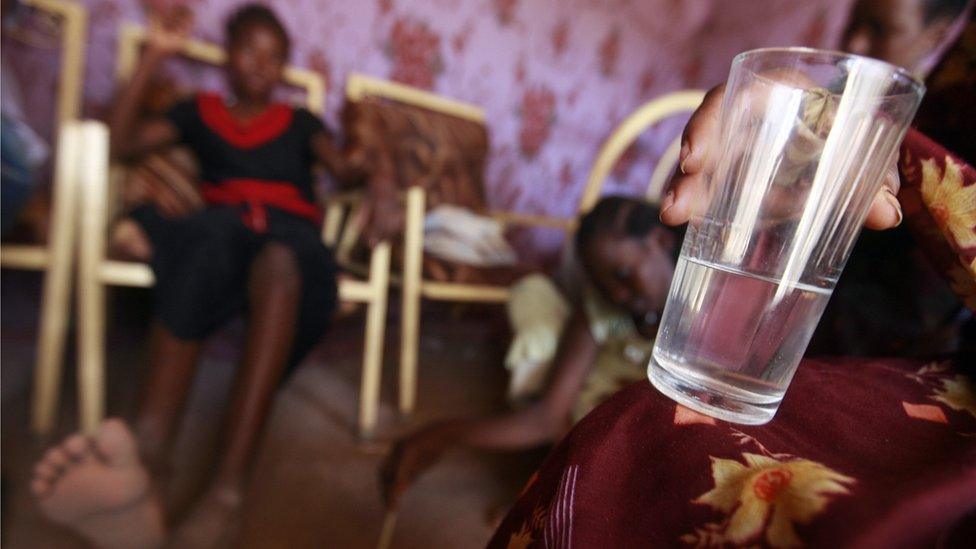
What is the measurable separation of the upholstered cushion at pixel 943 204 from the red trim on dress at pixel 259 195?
3.91 ft

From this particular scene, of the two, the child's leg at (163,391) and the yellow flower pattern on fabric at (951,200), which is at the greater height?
the yellow flower pattern on fabric at (951,200)

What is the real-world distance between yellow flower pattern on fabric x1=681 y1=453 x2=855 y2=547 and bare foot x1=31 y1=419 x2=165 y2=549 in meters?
0.79

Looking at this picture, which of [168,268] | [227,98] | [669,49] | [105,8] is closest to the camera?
[168,268]

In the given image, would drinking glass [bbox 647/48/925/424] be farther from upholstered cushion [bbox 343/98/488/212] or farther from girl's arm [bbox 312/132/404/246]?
upholstered cushion [bbox 343/98/488/212]

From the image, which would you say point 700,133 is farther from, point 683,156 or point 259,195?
point 259,195

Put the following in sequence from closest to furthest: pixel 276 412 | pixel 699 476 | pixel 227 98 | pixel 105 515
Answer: pixel 699 476
pixel 105 515
pixel 276 412
pixel 227 98

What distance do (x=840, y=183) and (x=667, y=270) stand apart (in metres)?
0.87

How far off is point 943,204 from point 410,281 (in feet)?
3.63

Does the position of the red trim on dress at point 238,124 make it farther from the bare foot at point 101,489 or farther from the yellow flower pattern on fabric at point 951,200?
the yellow flower pattern on fabric at point 951,200

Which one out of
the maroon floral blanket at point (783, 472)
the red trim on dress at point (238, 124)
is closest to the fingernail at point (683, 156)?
the maroon floral blanket at point (783, 472)

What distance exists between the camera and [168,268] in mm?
997

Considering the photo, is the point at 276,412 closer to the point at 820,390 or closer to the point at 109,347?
the point at 109,347

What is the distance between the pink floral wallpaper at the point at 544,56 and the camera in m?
1.74

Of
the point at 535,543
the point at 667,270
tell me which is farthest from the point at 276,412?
the point at 535,543
